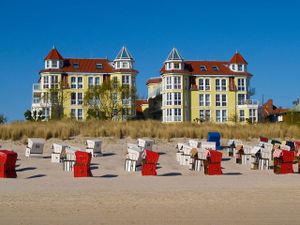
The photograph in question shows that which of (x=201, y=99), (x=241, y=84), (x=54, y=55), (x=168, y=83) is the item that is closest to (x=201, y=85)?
(x=201, y=99)

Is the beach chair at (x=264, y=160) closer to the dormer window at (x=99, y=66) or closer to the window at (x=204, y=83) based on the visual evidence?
the window at (x=204, y=83)

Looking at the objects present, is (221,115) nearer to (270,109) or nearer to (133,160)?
(270,109)

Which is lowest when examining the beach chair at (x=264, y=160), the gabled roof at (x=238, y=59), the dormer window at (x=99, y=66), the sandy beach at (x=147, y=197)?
the sandy beach at (x=147, y=197)

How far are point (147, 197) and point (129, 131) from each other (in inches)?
708

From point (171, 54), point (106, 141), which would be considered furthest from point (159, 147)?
point (171, 54)

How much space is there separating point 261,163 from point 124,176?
6090 millimetres

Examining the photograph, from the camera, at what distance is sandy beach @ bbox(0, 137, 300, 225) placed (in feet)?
34.5

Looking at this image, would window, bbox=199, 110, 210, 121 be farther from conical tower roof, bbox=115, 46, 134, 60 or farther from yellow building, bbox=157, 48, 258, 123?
conical tower roof, bbox=115, 46, 134, 60

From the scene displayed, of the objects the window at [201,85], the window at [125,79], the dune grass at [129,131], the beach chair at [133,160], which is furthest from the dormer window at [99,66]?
the beach chair at [133,160]

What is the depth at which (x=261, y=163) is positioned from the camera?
838 inches

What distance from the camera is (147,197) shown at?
13.2m

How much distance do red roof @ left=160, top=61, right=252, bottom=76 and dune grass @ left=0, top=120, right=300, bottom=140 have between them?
1527 inches

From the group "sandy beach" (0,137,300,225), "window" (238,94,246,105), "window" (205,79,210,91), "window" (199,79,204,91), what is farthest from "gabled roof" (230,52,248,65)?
"sandy beach" (0,137,300,225)

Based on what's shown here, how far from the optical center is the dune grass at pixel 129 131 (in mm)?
29539
